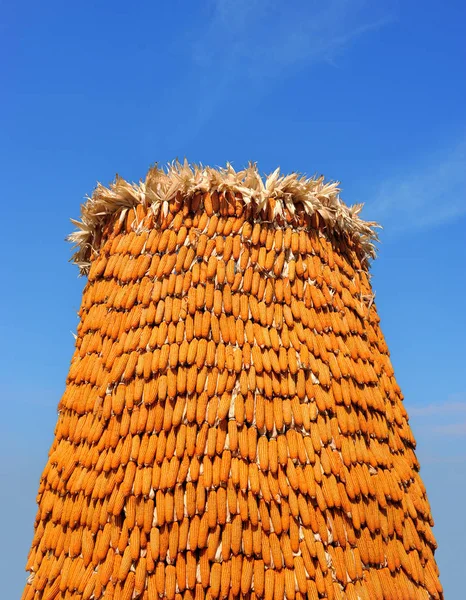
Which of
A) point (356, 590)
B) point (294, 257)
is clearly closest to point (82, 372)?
point (294, 257)

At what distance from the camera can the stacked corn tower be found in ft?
15.0

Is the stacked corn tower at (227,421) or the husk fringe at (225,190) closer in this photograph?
the stacked corn tower at (227,421)

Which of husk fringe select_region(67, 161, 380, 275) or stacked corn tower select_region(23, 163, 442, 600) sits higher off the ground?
husk fringe select_region(67, 161, 380, 275)

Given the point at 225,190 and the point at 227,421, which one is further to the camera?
the point at 225,190

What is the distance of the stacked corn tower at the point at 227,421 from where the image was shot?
4.58m

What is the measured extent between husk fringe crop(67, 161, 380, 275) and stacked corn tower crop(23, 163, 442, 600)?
2cm

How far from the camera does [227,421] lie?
4781mm

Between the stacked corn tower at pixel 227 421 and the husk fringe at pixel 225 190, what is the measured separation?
0.06 ft

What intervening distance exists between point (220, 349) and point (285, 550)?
1.48m

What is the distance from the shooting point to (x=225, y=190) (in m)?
5.46

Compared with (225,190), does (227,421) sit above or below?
below

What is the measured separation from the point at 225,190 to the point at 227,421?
1.91m

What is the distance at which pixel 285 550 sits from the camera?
4555 millimetres

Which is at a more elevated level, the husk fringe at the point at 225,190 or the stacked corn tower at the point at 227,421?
the husk fringe at the point at 225,190
